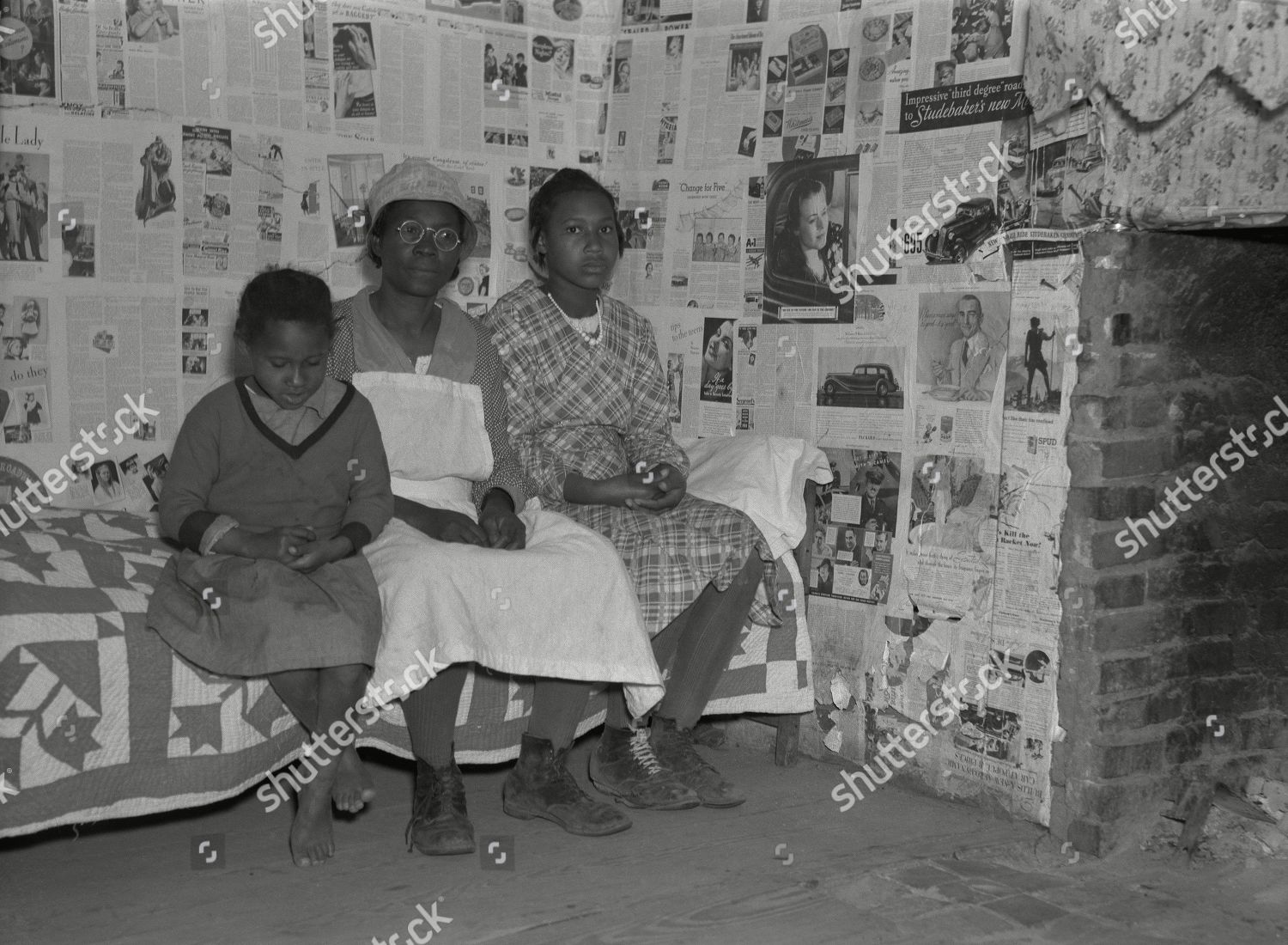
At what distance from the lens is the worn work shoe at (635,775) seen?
9.76ft

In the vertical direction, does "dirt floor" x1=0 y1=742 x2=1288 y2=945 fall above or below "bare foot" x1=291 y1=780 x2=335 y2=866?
below

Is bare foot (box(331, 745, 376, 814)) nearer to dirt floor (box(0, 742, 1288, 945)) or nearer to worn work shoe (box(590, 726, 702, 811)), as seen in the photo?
dirt floor (box(0, 742, 1288, 945))

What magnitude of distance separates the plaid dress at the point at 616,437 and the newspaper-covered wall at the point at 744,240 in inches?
13.6

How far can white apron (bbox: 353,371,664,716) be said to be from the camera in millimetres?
2584

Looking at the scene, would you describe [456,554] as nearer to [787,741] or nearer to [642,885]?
[642,885]

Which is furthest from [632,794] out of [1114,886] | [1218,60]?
[1218,60]

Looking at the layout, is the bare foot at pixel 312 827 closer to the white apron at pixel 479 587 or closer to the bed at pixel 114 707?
the bed at pixel 114 707

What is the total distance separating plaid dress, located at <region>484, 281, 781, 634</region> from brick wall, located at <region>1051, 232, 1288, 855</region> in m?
0.78

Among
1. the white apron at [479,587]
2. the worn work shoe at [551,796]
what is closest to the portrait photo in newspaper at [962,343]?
the white apron at [479,587]

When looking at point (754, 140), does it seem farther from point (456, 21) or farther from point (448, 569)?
point (448, 569)

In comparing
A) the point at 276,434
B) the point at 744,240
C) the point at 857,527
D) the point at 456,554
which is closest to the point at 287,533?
the point at 276,434

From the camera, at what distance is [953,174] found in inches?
121

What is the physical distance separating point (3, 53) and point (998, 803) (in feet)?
9.60

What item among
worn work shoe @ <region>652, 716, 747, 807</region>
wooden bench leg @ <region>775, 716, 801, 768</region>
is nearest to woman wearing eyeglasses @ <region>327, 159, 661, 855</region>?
worn work shoe @ <region>652, 716, 747, 807</region>
